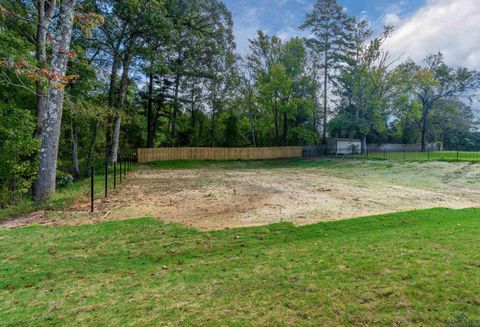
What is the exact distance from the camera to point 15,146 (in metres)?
7.90

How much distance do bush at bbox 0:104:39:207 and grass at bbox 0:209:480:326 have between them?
4819mm

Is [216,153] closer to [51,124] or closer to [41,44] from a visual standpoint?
[41,44]

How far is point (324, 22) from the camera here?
97.0 ft

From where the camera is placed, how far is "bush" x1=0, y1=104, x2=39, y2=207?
786 centimetres

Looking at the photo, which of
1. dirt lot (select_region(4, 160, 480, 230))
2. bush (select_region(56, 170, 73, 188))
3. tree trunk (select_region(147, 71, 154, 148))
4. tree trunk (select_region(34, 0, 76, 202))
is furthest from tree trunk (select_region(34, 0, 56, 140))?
tree trunk (select_region(147, 71, 154, 148))

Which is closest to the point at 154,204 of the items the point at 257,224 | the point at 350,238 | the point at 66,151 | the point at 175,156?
the point at 257,224

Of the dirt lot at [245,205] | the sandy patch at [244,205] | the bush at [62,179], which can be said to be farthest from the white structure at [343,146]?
the bush at [62,179]

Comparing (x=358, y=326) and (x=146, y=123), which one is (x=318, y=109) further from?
(x=358, y=326)

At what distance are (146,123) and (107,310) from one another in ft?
80.1

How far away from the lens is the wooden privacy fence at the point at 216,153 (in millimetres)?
23266

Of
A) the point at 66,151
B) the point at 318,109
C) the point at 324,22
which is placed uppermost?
the point at 324,22

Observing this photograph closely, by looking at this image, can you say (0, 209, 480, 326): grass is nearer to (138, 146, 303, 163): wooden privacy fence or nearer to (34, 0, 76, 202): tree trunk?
(34, 0, 76, 202): tree trunk

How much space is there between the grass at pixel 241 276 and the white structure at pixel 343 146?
82.3ft

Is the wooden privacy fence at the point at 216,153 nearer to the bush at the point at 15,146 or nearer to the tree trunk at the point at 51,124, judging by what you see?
the bush at the point at 15,146
